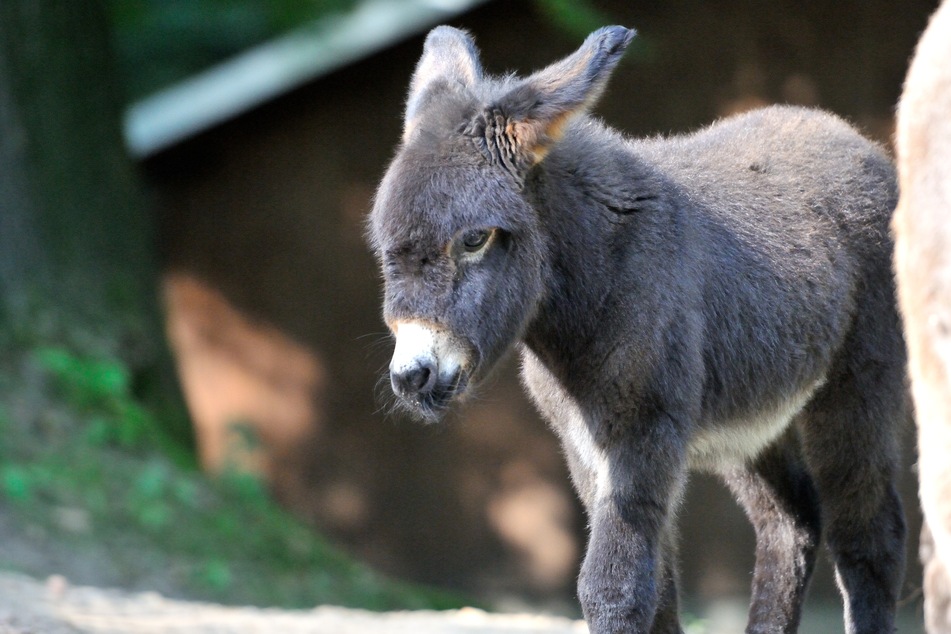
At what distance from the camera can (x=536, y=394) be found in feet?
15.5

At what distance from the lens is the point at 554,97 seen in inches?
160

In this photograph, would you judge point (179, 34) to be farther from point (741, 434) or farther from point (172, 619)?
point (741, 434)

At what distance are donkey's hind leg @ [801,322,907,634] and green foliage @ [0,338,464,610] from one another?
442 centimetres

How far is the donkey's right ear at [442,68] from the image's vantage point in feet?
14.8

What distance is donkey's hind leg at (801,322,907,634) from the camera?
5082 mm

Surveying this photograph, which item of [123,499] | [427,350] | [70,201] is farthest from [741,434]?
[70,201]

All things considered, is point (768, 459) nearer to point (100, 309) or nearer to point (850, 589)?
point (850, 589)

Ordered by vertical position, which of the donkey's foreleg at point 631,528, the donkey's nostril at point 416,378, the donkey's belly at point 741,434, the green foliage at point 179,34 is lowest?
the donkey's foreleg at point 631,528

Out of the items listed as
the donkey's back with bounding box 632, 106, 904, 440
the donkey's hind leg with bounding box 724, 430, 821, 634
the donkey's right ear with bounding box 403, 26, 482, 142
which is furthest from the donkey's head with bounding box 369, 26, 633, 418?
the donkey's hind leg with bounding box 724, 430, 821, 634

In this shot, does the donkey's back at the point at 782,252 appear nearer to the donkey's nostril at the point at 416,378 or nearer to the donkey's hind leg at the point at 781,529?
the donkey's hind leg at the point at 781,529

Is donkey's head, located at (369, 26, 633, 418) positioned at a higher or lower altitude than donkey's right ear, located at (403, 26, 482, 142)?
lower

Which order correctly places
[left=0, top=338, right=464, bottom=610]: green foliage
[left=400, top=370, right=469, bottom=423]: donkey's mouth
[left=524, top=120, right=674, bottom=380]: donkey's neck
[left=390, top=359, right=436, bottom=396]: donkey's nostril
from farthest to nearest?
[left=0, top=338, right=464, bottom=610]: green foliage → [left=524, top=120, right=674, bottom=380]: donkey's neck → [left=400, top=370, right=469, bottom=423]: donkey's mouth → [left=390, top=359, right=436, bottom=396]: donkey's nostril

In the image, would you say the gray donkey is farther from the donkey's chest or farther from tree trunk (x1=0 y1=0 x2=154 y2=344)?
tree trunk (x1=0 y1=0 x2=154 y2=344)

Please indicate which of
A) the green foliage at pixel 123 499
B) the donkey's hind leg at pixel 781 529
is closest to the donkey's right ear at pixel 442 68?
the donkey's hind leg at pixel 781 529
